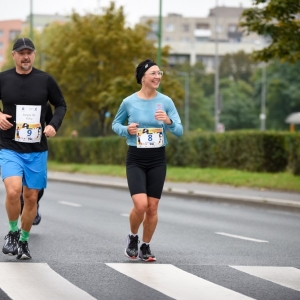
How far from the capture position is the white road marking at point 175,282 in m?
7.85

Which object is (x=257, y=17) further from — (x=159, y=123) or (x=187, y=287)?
(x=187, y=287)

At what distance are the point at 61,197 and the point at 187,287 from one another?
15.5 m

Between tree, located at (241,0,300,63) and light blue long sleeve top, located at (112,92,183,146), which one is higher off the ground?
tree, located at (241,0,300,63)

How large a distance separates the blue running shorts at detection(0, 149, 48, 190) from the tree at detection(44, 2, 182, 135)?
1387 inches

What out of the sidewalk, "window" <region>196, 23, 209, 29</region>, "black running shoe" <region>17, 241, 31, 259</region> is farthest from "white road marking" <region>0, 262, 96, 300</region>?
"window" <region>196, 23, 209, 29</region>

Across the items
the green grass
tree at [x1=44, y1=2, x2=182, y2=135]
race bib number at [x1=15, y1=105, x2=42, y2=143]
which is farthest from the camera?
tree at [x1=44, y1=2, x2=182, y2=135]

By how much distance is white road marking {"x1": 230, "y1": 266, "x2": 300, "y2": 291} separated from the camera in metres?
8.66

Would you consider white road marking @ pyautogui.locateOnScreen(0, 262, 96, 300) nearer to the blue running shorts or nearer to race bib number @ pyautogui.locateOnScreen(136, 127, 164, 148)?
the blue running shorts

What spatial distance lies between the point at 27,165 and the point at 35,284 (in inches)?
72.6

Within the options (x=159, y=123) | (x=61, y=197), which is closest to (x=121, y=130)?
(x=159, y=123)

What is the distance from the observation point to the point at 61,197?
2362 cm

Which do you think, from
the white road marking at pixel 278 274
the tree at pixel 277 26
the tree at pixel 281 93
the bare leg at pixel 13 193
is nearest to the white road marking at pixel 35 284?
the bare leg at pixel 13 193

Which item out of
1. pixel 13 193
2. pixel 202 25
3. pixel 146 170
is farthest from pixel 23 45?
pixel 202 25

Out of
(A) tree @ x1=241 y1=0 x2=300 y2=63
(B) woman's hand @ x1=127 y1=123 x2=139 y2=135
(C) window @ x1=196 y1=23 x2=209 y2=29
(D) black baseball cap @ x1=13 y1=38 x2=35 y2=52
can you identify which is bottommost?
(B) woman's hand @ x1=127 y1=123 x2=139 y2=135
